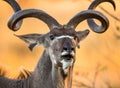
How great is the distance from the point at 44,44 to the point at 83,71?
731 centimetres

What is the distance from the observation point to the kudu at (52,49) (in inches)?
509

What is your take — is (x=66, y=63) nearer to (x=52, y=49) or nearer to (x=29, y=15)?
(x=52, y=49)

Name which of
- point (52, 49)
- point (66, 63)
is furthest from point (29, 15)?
point (66, 63)

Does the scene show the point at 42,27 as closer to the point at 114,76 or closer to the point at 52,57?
the point at 114,76

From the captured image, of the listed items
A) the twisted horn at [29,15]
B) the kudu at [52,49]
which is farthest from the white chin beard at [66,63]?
the twisted horn at [29,15]

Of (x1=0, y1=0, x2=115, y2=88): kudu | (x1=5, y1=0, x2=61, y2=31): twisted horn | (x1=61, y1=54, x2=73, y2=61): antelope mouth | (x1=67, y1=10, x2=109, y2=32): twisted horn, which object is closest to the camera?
(x1=61, y1=54, x2=73, y2=61): antelope mouth

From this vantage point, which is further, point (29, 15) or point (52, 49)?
point (29, 15)

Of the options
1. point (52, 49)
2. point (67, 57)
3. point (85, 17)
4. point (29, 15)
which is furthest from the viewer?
point (85, 17)

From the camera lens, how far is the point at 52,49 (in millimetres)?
13148

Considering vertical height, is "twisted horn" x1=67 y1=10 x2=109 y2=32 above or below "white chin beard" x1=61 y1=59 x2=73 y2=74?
above

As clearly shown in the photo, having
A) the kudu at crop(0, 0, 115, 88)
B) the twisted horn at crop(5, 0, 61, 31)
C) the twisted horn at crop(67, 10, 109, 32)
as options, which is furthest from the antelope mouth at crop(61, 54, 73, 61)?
the twisted horn at crop(67, 10, 109, 32)

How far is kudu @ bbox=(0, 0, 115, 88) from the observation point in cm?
1294

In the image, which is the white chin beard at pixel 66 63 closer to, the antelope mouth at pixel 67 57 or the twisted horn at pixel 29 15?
the antelope mouth at pixel 67 57

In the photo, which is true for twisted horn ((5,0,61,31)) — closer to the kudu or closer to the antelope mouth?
the kudu
